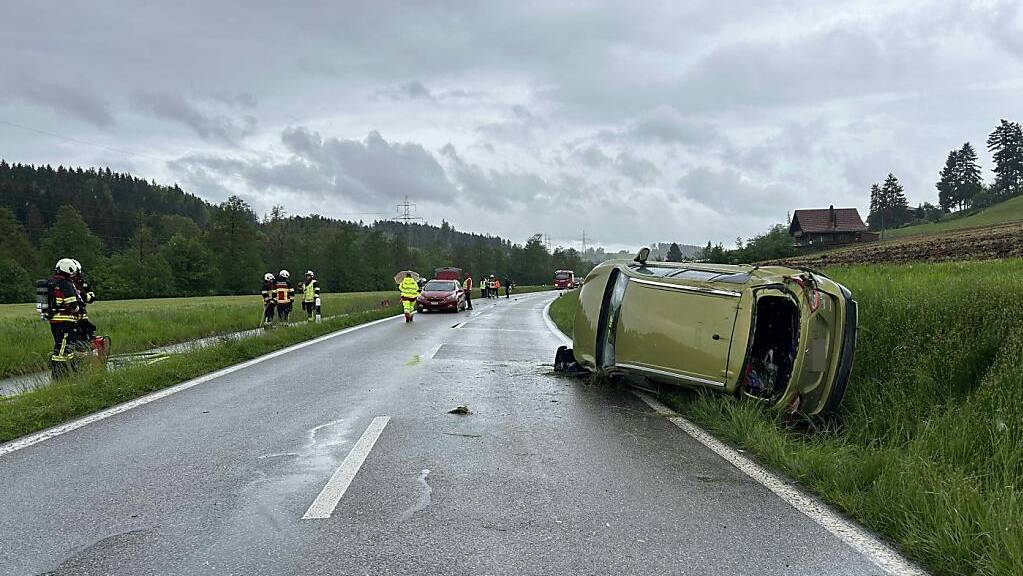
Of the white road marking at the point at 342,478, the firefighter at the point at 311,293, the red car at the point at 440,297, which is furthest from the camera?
the red car at the point at 440,297

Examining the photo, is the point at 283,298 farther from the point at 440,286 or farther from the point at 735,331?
the point at 735,331

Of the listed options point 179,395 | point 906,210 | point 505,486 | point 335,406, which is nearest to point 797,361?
point 505,486

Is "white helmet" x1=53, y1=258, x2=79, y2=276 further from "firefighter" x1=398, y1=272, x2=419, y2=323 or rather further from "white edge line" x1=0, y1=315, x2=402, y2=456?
"firefighter" x1=398, y1=272, x2=419, y2=323

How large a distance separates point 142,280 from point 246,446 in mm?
80756

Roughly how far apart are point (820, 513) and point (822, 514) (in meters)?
0.02

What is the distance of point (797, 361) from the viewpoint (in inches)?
219

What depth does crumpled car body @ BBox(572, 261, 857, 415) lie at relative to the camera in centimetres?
558

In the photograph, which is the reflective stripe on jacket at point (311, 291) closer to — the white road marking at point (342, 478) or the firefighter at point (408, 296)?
the firefighter at point (408, 296)

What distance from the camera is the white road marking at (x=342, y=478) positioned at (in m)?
3.84

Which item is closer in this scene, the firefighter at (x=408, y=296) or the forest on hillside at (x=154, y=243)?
the firefighter at (x=408, y=296)

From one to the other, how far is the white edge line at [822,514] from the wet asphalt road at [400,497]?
0.10 m

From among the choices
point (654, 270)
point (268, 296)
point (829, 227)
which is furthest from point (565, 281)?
point (654, 270)

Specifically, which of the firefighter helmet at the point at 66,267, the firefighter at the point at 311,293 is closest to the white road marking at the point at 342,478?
the firefighter helmet at the point at 66,267

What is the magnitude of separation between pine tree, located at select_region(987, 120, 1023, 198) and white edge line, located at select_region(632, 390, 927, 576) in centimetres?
11888
